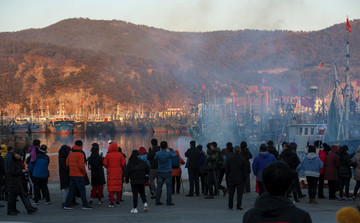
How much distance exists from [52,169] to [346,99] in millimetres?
24279

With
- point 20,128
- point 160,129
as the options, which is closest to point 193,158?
point 160,129

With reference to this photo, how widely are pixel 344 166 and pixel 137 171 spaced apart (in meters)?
5.03

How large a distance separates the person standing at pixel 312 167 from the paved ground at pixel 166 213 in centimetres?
31

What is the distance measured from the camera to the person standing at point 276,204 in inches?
152

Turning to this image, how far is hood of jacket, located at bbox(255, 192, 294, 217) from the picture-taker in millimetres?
3855

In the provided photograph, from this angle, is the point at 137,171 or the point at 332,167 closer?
the point at 137,171

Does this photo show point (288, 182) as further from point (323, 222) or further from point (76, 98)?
point (76, 98)

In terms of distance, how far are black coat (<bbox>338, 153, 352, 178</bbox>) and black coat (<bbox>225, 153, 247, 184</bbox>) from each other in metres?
2.88

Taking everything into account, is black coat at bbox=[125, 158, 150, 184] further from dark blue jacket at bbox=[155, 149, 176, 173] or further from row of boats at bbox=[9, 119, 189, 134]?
row of boats at bbox=[9, 119, 189, 134]

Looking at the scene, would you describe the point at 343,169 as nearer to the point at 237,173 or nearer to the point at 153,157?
the point at 237,173

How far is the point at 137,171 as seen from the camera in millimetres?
11570

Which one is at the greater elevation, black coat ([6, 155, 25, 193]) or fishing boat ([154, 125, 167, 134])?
fishing boat ([154, 125, 167, 134])

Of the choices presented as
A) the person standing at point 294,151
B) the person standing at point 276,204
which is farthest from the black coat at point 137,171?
the person standing at point 276,204

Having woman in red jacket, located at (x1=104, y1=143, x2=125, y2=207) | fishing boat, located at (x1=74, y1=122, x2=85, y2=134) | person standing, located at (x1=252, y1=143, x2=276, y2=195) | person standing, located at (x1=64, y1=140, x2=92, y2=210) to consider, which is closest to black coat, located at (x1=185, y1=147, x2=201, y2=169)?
woman in red jacket, located at (x1=104, y1=143, x2=125, y2=207)
